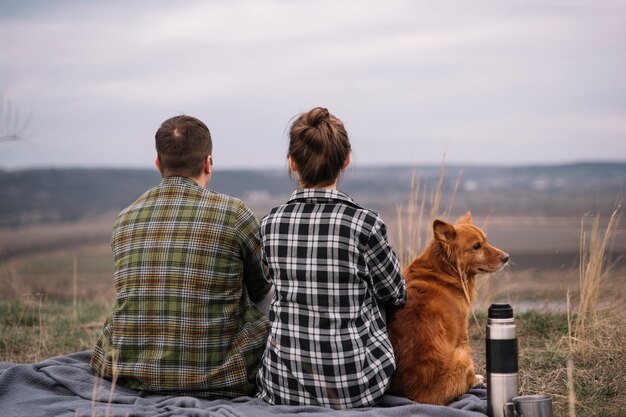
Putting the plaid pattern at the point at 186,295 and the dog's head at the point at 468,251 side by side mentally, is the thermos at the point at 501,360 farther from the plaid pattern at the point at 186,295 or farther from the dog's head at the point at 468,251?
the plaid pattern at the point at 186,295

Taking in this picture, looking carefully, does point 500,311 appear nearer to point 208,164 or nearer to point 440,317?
point 440,317

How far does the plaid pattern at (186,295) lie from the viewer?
429 cm

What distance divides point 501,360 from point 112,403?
2.29 m

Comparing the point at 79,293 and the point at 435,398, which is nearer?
the point at 435,398

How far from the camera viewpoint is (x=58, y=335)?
7.52m

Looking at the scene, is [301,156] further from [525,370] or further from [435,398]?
[525,370]

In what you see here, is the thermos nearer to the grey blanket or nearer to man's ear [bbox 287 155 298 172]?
the grey blanket

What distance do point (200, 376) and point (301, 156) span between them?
1461mm

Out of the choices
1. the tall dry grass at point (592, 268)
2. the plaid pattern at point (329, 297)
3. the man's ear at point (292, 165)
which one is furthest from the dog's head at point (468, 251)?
the tall dry grass at point (592, 268)

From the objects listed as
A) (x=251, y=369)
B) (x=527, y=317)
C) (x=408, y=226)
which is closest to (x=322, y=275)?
(x=251, y=369)

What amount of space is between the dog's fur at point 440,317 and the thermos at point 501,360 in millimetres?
211

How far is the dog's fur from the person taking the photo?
4172 millimetres

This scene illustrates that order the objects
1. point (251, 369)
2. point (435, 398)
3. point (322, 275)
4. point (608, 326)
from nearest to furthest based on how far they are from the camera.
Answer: point (322, 275) → point (435, 398) → point (251, 369) → point (608, 326)

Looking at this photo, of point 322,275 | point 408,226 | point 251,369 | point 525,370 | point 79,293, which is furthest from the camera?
point 79,293
